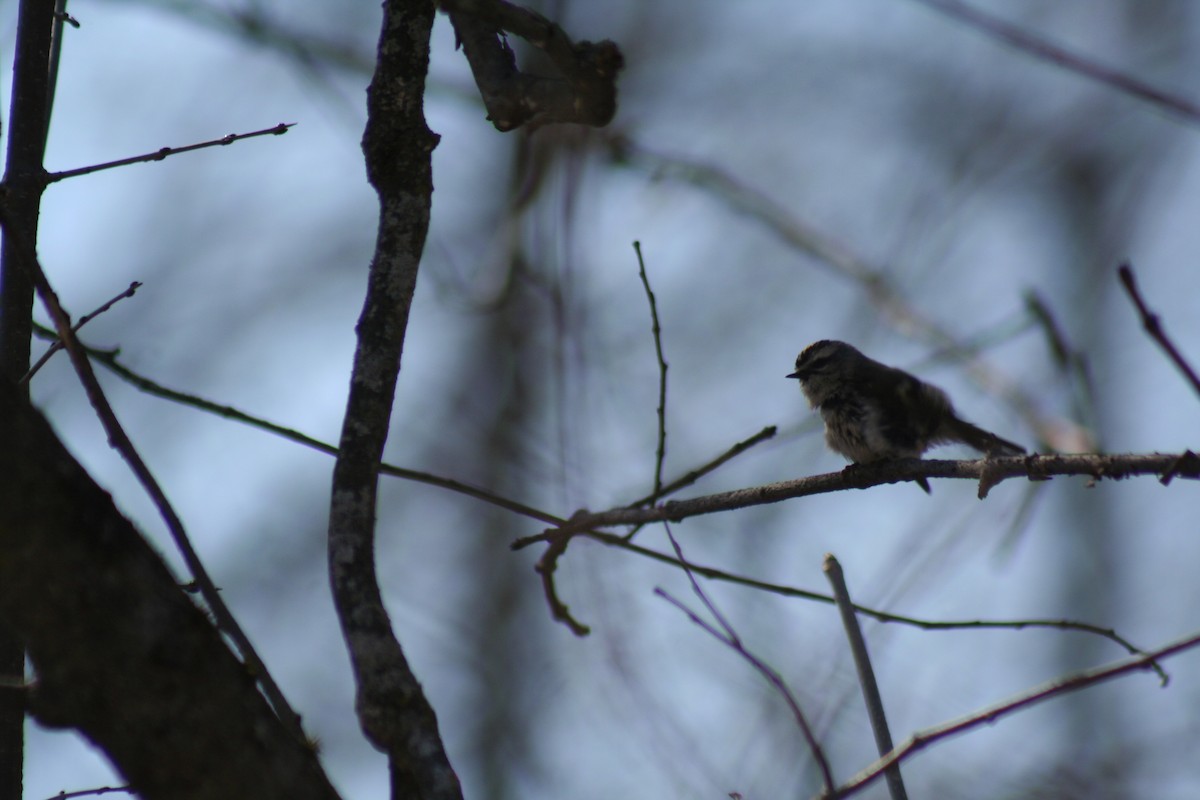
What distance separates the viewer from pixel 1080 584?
13.6 meters

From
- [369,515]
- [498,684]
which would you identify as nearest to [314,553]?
[498,684]

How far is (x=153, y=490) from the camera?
2.11 meters

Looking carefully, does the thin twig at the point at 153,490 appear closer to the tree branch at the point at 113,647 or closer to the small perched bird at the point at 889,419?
the tree branch at the point at 113,647

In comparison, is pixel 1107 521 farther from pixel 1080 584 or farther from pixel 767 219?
pixel 767 219

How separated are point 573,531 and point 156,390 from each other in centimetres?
110

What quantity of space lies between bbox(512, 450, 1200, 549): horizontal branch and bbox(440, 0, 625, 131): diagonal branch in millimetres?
958

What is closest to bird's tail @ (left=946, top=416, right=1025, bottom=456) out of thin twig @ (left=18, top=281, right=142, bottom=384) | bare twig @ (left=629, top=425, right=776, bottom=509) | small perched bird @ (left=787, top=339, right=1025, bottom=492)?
small perched bird @ (left=787, top=339, right=1025, bottom=492)

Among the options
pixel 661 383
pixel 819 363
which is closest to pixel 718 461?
pixel 661 383

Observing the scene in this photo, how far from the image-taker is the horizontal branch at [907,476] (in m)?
1.92

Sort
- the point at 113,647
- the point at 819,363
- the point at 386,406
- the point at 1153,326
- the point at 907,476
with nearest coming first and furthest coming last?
the point at 1153,326 < the point at 113,647 < the point at 386,406 < the point at 907,476 < the point at 819,363

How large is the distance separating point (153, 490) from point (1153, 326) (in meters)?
1.71

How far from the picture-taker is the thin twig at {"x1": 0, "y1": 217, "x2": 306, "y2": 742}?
78.0 inches

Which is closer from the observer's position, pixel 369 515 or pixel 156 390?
pixel 369 515

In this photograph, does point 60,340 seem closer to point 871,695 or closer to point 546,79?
point 546,79
